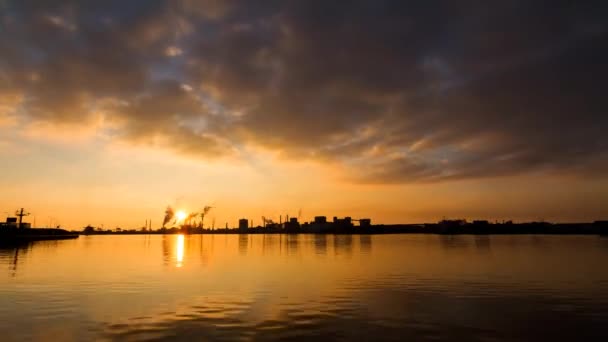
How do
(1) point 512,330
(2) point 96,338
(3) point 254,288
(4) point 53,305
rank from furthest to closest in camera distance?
(3) point 254,288, (4) point 53,305, (1) point 512,330, (2) point 96,338

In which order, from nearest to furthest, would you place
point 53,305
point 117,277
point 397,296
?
1. point 53,305
2. point 397,296
3. point 117,277

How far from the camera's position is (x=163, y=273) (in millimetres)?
60594

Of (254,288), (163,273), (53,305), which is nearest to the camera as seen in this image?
(53,305)

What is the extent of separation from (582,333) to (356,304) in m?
16.3

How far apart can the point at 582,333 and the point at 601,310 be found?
9.70 metres

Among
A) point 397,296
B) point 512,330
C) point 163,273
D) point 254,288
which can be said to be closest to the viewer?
point 512,330

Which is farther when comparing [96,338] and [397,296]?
[397,296]

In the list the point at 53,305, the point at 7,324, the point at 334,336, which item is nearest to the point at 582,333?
the point at 334,336

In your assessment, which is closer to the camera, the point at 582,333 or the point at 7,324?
the point at 582,333

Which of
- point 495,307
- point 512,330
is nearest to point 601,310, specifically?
point 495,307

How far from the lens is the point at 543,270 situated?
63.1 metres

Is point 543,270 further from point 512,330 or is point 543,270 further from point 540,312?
point 512,330

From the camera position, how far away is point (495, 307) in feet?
111

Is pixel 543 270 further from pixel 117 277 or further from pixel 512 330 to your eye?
pixel 117 277
